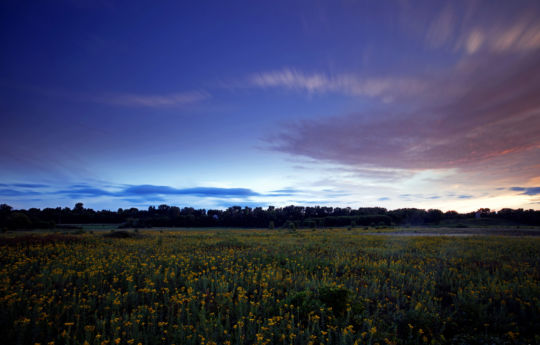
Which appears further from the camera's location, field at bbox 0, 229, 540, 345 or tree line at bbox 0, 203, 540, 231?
tree line at bbox 0, 203, 540, 231

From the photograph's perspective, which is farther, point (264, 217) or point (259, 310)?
point (264, 217)

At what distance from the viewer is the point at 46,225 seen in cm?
4328

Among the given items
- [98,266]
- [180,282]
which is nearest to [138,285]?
[180,282]

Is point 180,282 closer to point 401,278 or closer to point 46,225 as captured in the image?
point 401,278

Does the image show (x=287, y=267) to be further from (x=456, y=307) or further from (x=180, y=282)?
(x=456, y=307)

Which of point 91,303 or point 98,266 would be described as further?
point 98,266

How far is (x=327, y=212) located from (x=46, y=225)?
114 metres

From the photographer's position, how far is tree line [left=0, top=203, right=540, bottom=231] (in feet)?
262

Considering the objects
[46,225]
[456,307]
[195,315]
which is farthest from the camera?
[46,225]

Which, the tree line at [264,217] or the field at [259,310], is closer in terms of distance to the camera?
the field at [259,310]

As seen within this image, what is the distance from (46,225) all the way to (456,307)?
190 ft

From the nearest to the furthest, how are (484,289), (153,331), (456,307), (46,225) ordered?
1. (153,331)
2. (456,307)
3. (484,289)
4. (46,225)

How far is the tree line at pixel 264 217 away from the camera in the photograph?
80.0m

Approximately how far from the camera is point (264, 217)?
355 feet
